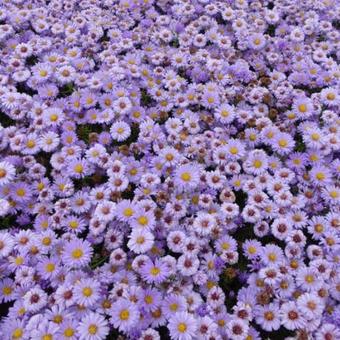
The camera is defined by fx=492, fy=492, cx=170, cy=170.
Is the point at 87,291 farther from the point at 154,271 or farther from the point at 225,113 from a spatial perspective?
the point at 225,113

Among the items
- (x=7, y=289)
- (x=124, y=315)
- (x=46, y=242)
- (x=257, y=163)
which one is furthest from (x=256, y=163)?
(x=7, y=289)

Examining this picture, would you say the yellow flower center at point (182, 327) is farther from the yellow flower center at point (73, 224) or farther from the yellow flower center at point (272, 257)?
the yellow flower center at point (73, 224)

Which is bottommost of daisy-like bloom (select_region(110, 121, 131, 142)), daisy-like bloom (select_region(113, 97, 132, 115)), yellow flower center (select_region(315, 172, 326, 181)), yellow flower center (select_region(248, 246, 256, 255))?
yellow flower center (select_region(248, 246, 256, 255))

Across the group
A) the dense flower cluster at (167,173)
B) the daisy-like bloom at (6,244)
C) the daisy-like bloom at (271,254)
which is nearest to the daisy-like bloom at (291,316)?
the dense flower cluster at (167,173)

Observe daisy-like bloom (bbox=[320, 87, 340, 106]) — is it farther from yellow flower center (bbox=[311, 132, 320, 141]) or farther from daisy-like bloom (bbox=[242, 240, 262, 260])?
daisy-like bloom (bbox=[242, 240, 262, 260])

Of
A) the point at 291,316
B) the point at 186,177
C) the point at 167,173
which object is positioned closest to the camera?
the point at 291,316

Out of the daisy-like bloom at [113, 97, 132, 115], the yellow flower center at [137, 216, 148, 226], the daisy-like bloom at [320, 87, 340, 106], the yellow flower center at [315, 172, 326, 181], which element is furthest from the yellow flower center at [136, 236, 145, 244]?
the daisy-like bloom at [320, 87, 340, 106]
